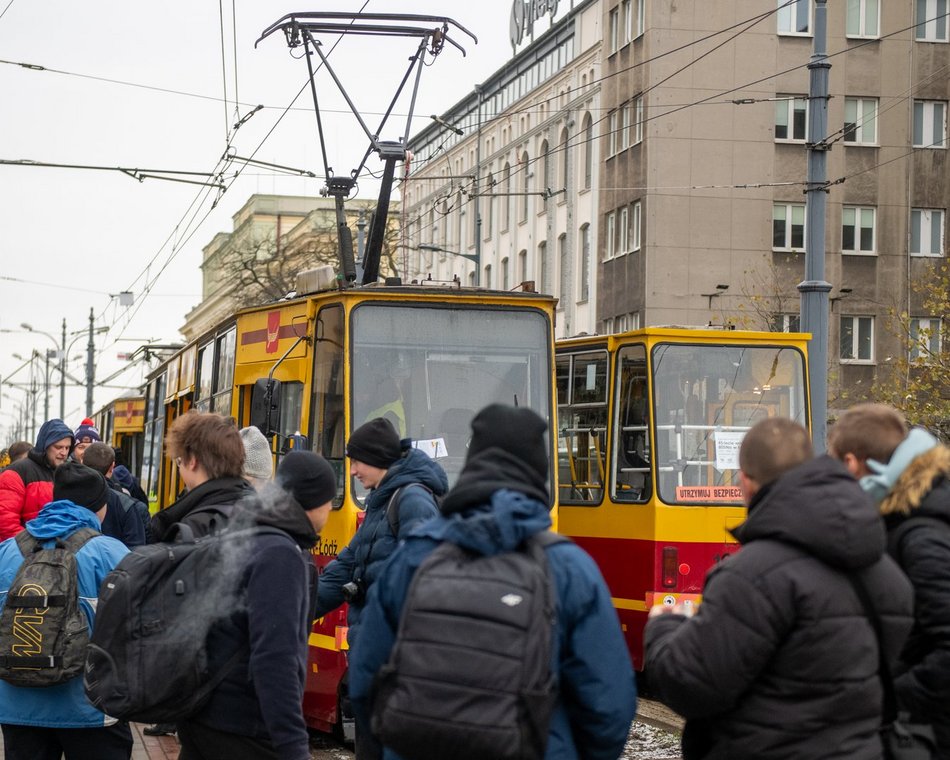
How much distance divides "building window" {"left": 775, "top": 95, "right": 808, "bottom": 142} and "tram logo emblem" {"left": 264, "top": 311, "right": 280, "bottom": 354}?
107 ft

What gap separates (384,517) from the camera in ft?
21.1

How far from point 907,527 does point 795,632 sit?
720mm

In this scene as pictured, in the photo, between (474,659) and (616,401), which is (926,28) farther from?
(474,659)

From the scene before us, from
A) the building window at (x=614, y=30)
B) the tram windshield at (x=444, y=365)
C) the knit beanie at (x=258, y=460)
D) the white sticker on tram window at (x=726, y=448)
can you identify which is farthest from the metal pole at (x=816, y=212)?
the building window at (x=614, y=30)

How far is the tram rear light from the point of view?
41.5 feet

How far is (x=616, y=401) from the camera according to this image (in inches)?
533

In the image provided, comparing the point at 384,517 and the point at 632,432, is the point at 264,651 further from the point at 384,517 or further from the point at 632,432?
the point at 632,432

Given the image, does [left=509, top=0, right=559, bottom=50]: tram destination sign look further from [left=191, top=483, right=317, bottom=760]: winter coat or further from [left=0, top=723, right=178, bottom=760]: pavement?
[left=191, top=483, right=317, bottom=760]: winter coat

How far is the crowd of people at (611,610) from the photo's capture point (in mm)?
3564

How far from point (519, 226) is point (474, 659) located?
5163cm

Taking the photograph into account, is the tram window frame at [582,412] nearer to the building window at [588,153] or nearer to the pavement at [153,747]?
the pavement at [153,747]

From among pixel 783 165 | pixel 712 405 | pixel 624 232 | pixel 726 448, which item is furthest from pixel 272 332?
pixel 624 232

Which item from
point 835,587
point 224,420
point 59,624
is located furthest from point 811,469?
point 59,624

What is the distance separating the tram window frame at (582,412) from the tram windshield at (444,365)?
2.56 meters
